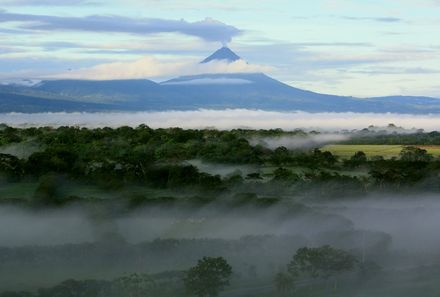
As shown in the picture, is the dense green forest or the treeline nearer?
the dense green forest

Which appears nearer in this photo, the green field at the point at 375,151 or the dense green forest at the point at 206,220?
the dense green forest at the point at 206,220

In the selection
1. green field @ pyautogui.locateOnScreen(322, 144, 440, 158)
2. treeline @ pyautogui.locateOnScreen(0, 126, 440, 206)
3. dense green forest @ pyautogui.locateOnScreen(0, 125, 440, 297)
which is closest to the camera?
dense green forest @ pyautogui.locateOnScreen(0, 125, 440, 297)

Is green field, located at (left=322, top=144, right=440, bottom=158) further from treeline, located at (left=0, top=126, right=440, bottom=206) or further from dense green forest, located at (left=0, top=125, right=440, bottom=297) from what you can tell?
dense green forest, located at (left=0, top=125, right=440, bottom=297)

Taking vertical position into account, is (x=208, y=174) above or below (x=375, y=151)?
below

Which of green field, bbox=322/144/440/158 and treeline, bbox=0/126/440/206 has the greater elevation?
green field, bbox=322/144/440/158

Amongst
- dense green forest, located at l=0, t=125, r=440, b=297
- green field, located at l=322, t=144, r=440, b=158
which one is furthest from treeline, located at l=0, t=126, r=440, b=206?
green field, located at l=322, t=144, r=440, b=158

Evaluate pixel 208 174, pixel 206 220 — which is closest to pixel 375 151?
pixel 208 174

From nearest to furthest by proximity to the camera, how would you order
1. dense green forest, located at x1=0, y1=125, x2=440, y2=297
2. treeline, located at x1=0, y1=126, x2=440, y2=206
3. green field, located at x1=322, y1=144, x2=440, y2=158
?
1. dense green forest, located at x1=0, y1=125, x2=440, y2=297
2. treeline, located at x1=0, y1=126, x2=440, y2=206
3. green field, located at x1=322, y1=144, x2=440, y2=158

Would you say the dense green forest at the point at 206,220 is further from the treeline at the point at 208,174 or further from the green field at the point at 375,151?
the green field at the point at 375,151

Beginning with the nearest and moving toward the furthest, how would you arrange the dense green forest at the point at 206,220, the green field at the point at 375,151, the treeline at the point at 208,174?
the dense green forest at the point at 206,220, the treeline at the point at 208,174, the green field at the point at 375,151

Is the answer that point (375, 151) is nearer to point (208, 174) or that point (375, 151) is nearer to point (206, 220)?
point (208, 174)

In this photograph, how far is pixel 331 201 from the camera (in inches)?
1978

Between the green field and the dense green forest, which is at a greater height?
the green field

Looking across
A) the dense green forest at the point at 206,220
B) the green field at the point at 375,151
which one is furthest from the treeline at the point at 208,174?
the green field at the point at 375,151
